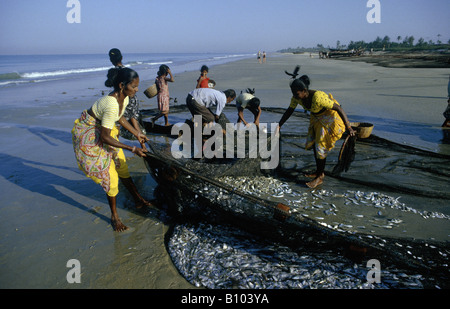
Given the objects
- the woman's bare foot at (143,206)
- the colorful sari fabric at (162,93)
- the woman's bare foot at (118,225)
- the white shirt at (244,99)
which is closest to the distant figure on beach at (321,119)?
the white shirt at (244,99)

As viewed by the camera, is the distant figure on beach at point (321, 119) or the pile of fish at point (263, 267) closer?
the pile of fish at point (263, 267)

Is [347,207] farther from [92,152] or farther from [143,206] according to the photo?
[92,152]

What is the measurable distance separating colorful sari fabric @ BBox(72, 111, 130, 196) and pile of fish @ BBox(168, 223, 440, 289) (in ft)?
4.09

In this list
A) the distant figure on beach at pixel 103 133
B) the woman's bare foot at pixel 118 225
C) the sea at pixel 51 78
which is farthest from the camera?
the sea at pixel 51 78

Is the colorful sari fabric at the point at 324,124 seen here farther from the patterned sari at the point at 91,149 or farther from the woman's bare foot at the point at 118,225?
the woman's bare foot at the point at 118,225

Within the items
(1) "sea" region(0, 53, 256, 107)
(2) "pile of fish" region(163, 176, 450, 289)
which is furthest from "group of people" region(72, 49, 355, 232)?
(1) "sea" region(0, 53, 256, 107)

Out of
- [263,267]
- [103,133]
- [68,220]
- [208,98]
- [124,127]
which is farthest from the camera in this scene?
[208,98]

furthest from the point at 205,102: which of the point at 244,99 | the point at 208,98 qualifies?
the point at 244,99

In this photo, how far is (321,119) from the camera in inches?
182

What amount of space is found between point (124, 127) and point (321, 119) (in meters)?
3.35

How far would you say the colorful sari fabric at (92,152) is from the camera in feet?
10.9

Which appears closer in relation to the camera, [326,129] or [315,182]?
[326,129]

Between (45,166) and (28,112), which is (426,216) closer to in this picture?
(45,166)
